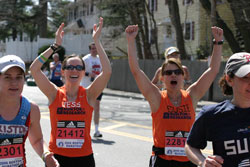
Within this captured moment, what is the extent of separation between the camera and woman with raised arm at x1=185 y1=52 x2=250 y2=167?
8.11ft

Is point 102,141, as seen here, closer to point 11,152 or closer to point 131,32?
point 131,32

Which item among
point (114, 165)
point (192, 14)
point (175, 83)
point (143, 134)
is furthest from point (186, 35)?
point (175, 83)

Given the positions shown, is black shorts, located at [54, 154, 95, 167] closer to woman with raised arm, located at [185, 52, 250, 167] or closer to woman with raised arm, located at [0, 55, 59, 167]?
woman with raised arm, located at [0, 55, 59, 167]

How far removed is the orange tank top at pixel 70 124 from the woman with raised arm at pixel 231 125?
1570mm

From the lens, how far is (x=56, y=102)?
157 inches

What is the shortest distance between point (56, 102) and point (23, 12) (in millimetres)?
53772

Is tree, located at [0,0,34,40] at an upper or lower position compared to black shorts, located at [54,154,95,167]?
upper

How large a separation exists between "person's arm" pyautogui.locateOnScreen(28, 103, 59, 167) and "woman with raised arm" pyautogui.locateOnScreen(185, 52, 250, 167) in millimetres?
1158

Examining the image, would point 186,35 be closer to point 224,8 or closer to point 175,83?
point 224,8

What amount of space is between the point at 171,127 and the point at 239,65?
134cm

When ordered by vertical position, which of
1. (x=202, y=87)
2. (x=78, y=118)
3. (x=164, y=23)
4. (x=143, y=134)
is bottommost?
(x=143, y=134)

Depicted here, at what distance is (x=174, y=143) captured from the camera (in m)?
3.61

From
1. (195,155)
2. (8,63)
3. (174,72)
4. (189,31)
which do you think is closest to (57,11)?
(189,31)

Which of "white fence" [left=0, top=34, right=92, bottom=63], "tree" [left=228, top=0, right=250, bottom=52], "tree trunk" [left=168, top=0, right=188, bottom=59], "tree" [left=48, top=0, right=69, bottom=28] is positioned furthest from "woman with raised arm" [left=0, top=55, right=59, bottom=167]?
"tree" [left=48, top=0, right=69, bottom=28]
